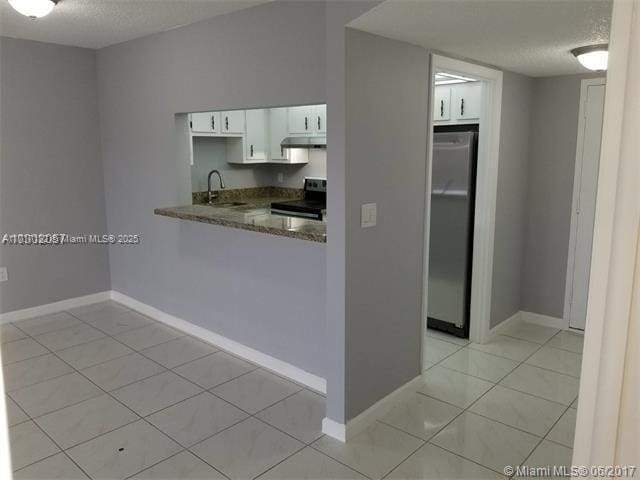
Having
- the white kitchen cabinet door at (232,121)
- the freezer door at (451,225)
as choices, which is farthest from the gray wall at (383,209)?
the white kitchen cabinet door at (232,121)

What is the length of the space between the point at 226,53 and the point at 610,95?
3079mm

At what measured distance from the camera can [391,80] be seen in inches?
102

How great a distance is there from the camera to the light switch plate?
8.23 feet

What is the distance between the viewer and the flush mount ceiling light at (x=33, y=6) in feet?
8.63

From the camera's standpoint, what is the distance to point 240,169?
578 cm

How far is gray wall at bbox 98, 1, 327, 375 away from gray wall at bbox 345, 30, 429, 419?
0.41m

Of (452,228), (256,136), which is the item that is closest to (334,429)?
(452,228)

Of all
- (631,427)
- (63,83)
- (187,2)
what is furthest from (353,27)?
(63,83)

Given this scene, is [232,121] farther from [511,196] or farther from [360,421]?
[360,421]

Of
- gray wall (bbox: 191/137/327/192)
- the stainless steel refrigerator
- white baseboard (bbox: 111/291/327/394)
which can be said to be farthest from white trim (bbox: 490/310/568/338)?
gray wall (bbox: 191/137/327/192)

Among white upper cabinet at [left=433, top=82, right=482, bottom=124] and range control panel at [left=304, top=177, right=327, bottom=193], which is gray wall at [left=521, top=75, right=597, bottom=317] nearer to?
white upper cabinet at [left=433, top=82, right=482, bottom=124]

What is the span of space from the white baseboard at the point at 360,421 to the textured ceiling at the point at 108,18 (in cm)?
243

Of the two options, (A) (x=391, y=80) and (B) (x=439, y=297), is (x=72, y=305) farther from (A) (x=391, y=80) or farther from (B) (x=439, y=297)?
(A) (x=391, y=80)

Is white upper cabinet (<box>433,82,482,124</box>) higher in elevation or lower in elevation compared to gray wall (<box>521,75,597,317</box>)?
higher
